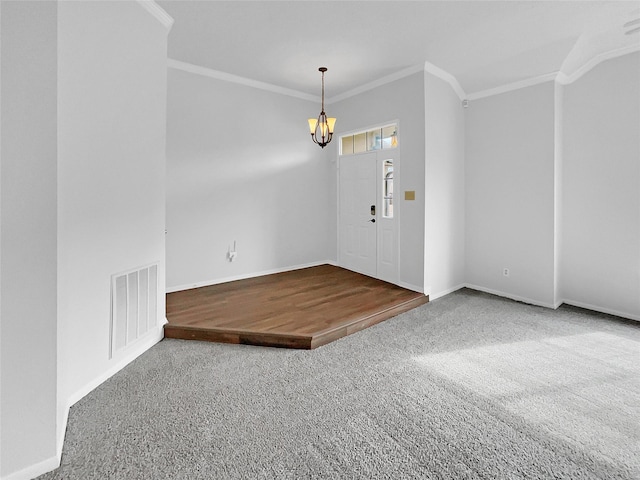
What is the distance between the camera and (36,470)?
1.74m

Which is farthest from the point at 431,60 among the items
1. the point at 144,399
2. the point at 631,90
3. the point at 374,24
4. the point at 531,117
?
the point at 144,399

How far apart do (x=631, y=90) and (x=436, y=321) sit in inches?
131

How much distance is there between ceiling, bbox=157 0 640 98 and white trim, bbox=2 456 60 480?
11.2 feet

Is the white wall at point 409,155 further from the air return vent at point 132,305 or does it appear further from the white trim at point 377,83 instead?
the air return vent at point 132,305

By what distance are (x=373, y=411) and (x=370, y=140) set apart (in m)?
4.04

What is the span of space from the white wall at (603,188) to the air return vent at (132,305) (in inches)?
192

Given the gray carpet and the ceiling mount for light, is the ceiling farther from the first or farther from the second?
the gray carpet

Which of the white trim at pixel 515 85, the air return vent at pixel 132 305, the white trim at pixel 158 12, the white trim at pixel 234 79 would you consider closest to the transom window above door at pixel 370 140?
the white trim at pixel 234 79

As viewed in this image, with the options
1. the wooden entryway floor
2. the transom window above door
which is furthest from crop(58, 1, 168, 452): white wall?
the transom window above door

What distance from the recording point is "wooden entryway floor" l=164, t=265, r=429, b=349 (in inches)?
129

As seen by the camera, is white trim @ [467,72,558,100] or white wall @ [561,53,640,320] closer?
white wall @ [561,53,640,320]

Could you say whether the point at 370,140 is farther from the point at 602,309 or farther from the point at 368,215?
the point at 602,309

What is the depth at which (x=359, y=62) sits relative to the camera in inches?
170

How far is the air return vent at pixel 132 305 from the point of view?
2.71 meters
